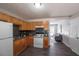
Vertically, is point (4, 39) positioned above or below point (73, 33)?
below

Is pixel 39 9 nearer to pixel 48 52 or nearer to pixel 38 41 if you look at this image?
pixel 48 52

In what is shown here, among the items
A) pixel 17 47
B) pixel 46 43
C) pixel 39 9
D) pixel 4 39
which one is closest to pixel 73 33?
pixel 46 43

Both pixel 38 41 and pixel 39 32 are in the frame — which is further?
pixel 39 32

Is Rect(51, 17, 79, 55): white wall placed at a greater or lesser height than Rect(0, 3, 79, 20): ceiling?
lesser

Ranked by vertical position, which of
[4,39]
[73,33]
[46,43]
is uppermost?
[73,33]

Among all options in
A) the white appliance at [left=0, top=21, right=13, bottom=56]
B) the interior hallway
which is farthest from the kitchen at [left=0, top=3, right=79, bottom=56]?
the white appliance at [left=0, top=21, right=13, bottom=56]

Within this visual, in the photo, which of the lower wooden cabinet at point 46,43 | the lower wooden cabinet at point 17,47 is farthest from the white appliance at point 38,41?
the lower wooden cabinet at point 17,47

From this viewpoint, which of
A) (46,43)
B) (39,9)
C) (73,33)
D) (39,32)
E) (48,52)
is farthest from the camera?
(39,32)

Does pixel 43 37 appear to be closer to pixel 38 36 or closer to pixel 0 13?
pixel 38 36

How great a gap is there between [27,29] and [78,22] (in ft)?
14.9

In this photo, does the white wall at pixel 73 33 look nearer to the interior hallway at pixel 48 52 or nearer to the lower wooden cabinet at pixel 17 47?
the interior hallway at pixel 48 52

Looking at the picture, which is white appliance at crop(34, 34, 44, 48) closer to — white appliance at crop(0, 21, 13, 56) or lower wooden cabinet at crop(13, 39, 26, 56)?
lower wooden cabinet at crop(13, 39, 26, 56)

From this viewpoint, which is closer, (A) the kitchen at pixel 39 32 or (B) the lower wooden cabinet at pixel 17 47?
(B) the lower wooden cabinet at pixel 17 47

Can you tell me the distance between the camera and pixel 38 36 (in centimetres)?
831
